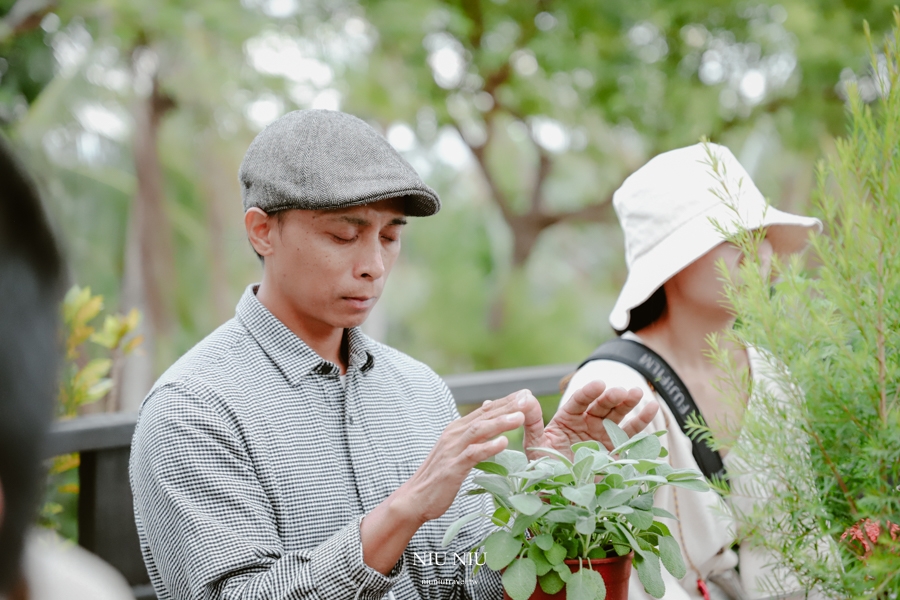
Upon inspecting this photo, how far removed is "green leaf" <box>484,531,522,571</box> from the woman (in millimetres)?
691

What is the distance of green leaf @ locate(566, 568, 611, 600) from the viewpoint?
3.71ft

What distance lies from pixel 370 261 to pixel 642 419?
0.60 m

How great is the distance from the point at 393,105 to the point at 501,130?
8.28 meters

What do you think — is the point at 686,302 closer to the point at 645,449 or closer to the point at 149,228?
the point at 645,449

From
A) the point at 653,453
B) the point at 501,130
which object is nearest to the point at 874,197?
the point at 653,453

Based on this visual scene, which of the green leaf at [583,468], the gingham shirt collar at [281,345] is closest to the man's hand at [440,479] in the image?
the green leaf at [583,468]

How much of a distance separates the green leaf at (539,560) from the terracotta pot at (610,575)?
36 millimetres

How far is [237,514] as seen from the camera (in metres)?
1.43

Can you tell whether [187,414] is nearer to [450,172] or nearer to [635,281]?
[635,281]

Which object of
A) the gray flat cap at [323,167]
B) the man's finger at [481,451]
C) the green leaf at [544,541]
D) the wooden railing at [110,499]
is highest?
the gray flat cap at [323,167]

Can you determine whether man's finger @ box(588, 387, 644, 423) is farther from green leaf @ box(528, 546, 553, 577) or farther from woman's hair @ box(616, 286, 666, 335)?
woman's hair @ box(616, 286, 666, 335)

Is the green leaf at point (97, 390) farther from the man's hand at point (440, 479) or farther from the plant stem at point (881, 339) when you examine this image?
the plant stem at point (881, 339)

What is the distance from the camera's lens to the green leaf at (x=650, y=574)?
3.90 ft

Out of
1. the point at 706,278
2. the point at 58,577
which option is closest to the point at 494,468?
the point at 58,577
